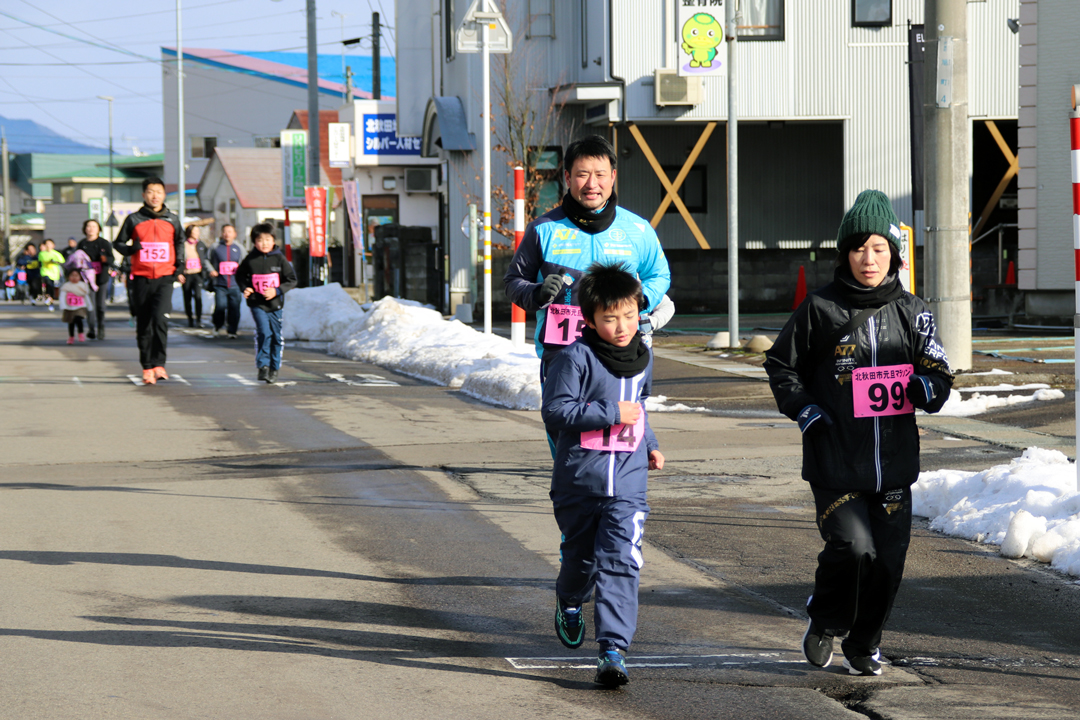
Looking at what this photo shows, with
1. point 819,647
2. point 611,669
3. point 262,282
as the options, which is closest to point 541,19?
point 262,282

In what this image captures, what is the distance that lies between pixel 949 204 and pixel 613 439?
9734 mm

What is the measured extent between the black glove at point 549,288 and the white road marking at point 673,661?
147cm

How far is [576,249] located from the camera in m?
5.59

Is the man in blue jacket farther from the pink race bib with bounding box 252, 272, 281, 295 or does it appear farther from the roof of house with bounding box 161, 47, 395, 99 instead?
the roof of house with bounding box 161, 47, 395, 99

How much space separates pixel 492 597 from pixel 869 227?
7.40ft

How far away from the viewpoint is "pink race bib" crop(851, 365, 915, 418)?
174 inches

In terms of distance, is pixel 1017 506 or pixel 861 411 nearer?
pixel 861 411

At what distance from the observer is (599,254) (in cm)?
555

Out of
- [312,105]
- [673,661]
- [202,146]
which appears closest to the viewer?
[673,661]

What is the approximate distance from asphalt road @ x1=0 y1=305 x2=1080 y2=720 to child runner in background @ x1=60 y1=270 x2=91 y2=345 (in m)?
11.0

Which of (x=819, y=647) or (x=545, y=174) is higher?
(x=545, y=174)

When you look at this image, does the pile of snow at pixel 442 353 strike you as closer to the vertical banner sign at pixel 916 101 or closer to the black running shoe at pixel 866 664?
the vertical banner sign at pixel 916 101

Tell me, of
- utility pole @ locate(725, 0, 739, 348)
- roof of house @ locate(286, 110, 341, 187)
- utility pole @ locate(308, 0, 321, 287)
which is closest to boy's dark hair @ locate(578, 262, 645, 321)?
utility pole @ locate(725, 0, 739, 348)

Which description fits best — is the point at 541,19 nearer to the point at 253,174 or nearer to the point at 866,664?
the point at 866,664
